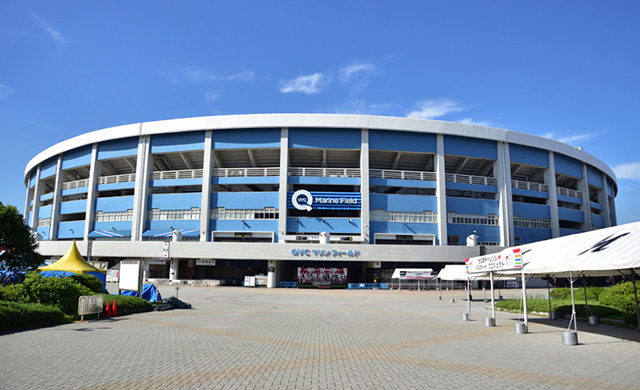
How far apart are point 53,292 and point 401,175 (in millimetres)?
45128

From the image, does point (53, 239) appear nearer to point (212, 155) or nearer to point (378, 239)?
point (212, 155)

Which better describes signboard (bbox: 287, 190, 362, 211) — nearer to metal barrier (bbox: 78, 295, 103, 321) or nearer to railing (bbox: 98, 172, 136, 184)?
railing (bbox: 98, 172, 136, 184)

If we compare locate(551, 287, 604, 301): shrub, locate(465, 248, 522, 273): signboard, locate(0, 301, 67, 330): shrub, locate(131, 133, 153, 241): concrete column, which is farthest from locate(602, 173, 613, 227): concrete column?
locate(0, 301, 67, 330): shrub

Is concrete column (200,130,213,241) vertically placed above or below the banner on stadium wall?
above

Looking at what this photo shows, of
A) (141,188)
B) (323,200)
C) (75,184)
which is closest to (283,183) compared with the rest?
(323,200)

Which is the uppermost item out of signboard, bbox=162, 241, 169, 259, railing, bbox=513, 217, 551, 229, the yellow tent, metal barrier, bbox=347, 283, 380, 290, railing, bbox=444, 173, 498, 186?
railing, bbox=444, 173, 498, 186

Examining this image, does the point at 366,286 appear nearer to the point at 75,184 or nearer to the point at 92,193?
the point at 92,193

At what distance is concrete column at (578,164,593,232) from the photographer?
213ft

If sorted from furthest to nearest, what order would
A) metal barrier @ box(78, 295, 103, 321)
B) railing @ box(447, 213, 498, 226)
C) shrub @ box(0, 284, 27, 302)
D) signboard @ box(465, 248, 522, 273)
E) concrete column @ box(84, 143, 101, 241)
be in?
concrete column @ box(84, 143, 101, 241) → railing @ box(447, 213, 498, 226) → shrub @ box(0, 284, 27, 302) → metal barrier @ box(78, 295, 103, 321) → signboard @ box(465, 248, 522, 273)

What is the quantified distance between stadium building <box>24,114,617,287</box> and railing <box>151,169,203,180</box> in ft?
0.50

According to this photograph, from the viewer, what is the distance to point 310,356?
1086 cm

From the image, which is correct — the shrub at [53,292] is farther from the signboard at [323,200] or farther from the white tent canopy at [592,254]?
the signboard at [323,200]

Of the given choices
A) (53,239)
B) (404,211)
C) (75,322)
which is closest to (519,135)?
(404,211)

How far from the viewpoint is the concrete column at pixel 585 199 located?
213 feet
